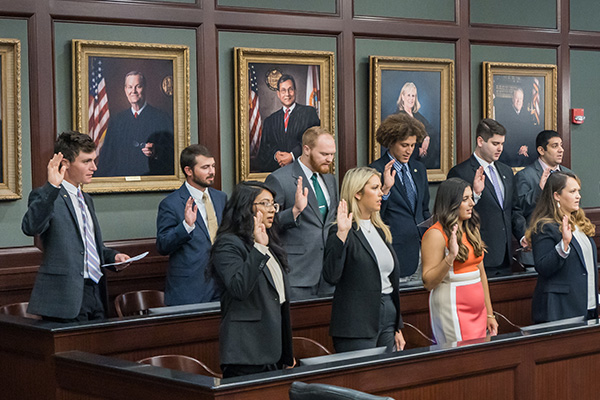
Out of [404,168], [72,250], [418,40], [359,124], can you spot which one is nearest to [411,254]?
[404,168]

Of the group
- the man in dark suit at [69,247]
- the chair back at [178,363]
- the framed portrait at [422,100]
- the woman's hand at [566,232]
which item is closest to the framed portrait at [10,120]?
the man in dark suit at [69,247]

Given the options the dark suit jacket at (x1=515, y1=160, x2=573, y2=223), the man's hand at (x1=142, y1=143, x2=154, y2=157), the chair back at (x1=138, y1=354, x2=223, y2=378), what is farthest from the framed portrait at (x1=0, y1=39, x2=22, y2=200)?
the dark suit jacket at (x1=515, y1=160, x2=573, y2=223)

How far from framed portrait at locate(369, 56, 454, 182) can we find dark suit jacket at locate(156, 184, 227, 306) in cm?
221

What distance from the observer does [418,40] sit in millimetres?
7691

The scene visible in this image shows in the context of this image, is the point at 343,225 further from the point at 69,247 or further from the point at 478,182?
the point at 478,182

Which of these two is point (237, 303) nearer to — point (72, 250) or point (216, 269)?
point (216, 269)

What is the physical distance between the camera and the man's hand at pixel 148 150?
6504 millimetres

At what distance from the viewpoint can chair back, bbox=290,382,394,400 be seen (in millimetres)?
2796

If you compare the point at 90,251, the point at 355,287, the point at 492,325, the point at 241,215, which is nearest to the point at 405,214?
the point at 492,325

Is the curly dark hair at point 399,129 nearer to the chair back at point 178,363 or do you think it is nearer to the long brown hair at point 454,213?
the long brown hair at point 454,213

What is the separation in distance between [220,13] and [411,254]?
2212mm

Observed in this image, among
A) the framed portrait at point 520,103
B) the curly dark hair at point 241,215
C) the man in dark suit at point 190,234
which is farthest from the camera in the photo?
the framed portrait at point 520,103

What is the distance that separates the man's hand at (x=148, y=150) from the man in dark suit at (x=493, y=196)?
7.30 feet

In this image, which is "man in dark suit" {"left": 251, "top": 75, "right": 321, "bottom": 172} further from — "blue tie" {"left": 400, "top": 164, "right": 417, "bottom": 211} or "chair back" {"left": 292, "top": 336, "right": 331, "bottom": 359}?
"chair back" {"left": 292, "top": 336, "right": 331, "bottom": 359}
